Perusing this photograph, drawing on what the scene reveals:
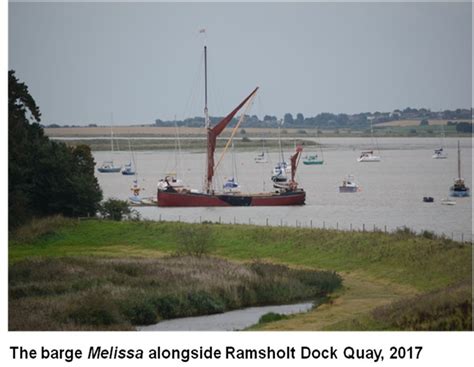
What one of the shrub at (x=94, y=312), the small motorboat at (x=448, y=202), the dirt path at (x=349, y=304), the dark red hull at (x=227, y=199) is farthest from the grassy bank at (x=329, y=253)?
the small motorboat at (x=448, y=202)

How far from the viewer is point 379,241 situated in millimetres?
38125

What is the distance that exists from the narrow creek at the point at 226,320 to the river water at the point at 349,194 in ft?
66.3

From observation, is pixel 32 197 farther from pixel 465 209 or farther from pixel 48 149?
pixel 465 209

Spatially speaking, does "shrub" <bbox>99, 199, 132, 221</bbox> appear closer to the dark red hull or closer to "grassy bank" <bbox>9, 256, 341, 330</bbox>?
"grassy bank" <bbox>9, 256, 341, 330</bbox>

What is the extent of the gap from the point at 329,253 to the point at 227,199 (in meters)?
38.5

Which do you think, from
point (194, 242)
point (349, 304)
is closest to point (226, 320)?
point (349, 304)

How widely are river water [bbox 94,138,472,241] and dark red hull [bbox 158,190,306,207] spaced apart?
3.69 ft

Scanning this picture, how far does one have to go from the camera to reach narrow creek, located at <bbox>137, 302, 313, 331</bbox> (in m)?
27.4

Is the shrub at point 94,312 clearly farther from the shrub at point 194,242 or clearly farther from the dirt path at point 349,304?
the shrub at point 194,242

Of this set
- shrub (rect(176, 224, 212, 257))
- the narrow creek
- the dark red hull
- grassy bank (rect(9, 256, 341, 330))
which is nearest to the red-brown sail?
the dark red hull

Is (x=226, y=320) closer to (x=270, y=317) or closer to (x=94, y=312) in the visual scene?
(x=270, y=317)

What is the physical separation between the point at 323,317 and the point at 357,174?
10244 centimetres

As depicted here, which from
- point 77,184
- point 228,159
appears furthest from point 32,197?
point 228,159

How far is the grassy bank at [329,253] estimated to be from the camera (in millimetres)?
27703
